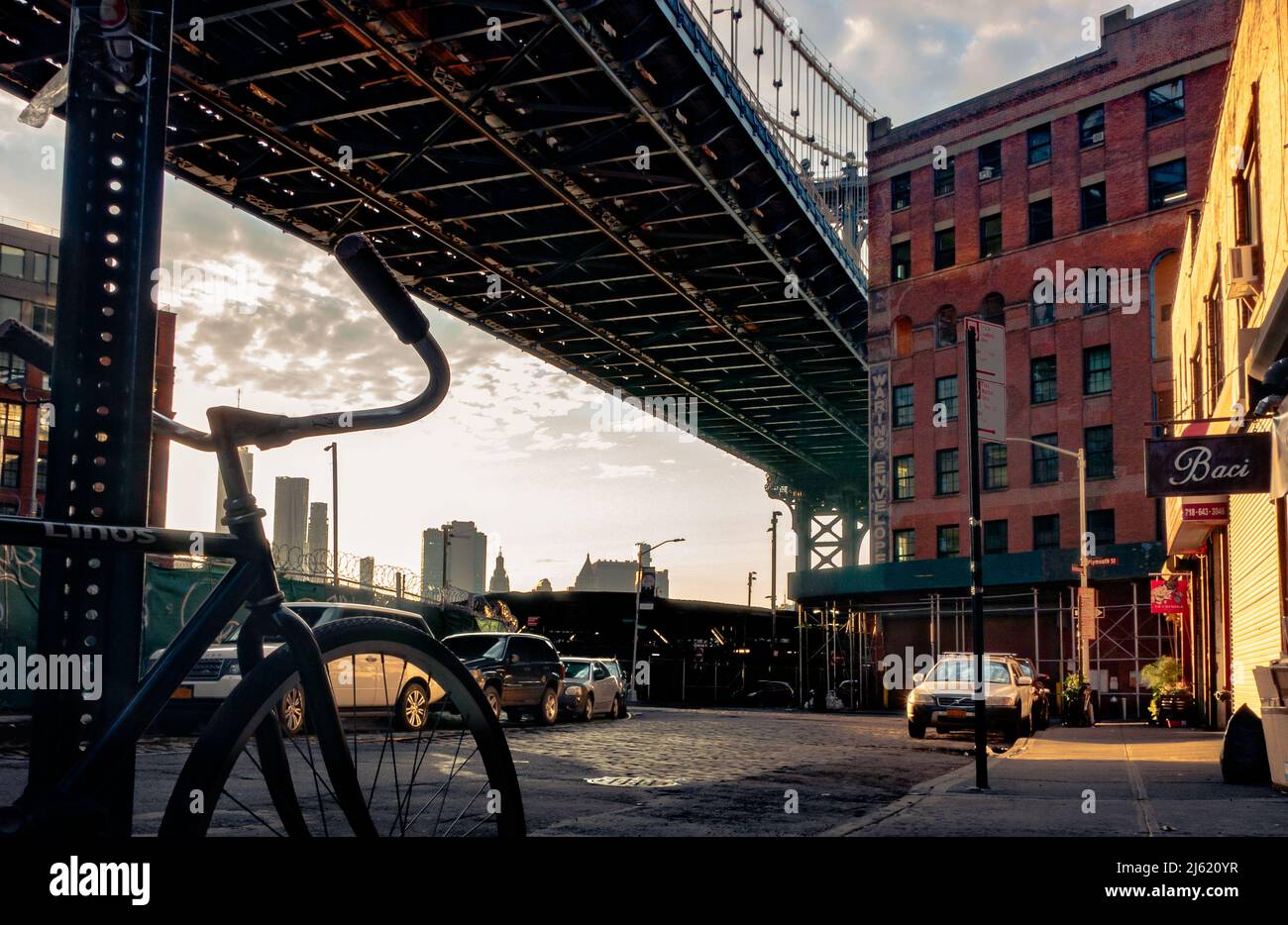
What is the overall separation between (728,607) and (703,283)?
31534 mm

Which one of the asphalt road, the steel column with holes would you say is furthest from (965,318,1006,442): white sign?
the steel column with holes

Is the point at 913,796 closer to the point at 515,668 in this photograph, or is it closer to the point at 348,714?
the point at 348,714

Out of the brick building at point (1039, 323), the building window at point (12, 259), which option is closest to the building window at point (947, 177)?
the brick building at point (1039, 323)

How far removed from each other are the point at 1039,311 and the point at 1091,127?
25.1 ft

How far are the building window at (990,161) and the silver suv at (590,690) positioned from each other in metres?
32.0

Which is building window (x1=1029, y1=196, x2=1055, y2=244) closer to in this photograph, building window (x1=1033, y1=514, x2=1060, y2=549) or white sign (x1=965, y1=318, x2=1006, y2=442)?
building window (x1=1033, y1=514, x2=1060, y2=549)

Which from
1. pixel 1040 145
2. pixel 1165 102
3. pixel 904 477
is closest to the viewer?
pixel 1165 102

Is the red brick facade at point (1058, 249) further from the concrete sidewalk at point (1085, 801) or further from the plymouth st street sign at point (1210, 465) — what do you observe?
the concrete sidewalk at point (1085, 801)

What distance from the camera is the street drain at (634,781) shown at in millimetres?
12363

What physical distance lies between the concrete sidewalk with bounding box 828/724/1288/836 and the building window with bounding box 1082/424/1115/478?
3006 cm

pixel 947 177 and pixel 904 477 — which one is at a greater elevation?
pixel 947 177

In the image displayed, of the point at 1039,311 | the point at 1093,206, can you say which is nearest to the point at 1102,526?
the point at 1039,311

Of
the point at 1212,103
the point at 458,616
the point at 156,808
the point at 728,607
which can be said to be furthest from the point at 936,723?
the point at 728,607

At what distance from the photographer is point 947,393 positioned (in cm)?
5359
